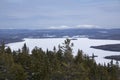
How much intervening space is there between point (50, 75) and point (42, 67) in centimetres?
189

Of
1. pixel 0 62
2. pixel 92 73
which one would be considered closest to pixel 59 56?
pixel 92 73

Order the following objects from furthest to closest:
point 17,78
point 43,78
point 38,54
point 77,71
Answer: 1. point 38,54
2. point 43,78
3. point 17,78
4. point 77,71

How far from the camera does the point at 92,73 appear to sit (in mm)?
58500

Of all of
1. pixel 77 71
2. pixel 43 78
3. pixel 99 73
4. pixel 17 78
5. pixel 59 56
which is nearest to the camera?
pixel 77 71

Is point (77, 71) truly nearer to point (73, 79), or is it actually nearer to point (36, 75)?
point (73, 79)

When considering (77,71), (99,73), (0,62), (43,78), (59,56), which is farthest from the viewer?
(59,56)

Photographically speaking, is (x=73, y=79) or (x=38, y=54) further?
(x=38, y=54)

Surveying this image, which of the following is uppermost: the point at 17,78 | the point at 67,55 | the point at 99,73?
the point at 67,55

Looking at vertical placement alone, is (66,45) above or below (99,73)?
above

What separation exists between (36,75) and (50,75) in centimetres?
233

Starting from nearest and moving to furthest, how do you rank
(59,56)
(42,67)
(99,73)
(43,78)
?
(43,78) → (42,67) → (99,73) → (59,56)

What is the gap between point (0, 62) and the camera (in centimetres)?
4662

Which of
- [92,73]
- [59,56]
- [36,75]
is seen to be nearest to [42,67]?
[36,75]

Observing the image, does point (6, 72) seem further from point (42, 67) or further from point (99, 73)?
point (99, 73)
